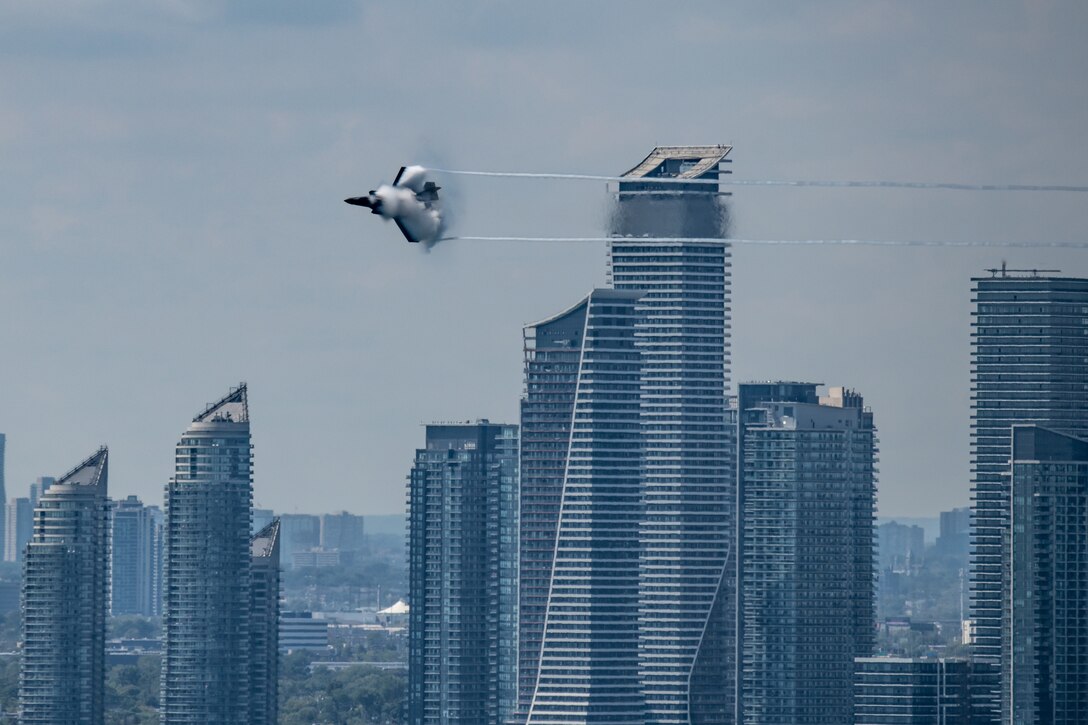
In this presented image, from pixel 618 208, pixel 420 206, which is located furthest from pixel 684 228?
pixel 420 206

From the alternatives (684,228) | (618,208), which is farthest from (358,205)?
(684,228)

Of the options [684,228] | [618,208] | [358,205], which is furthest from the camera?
[684,228]

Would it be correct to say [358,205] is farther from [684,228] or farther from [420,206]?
[684,228]

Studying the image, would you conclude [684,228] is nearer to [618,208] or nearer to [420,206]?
[618,208]

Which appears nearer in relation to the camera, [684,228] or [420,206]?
[420,206]

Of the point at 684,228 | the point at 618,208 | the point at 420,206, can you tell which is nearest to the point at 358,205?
the point at 420,206

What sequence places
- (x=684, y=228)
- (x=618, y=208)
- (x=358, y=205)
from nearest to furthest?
1. (x=358, y=205)
2. (x=618, y=208)
3. (x=684, y=228)

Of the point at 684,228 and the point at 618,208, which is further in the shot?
the point at 684,228
